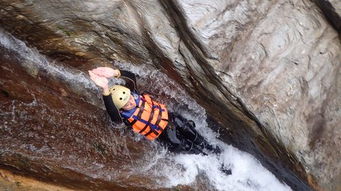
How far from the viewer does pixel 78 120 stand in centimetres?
485

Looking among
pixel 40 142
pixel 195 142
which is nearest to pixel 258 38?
pixel 195 142

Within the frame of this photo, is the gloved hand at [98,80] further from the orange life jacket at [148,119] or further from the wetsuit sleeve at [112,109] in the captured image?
Answer: the orange life jacket at [148,119]

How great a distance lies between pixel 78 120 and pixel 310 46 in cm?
321

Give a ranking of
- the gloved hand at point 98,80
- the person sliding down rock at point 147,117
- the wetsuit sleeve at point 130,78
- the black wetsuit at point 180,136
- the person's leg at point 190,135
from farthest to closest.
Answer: the person's leg at point 190,135
the black wetsuit at point 180,136
the wetsuit sleeve at point 130,78
the person sliding down rock at point 147,117
the gloved hand at point 98,80

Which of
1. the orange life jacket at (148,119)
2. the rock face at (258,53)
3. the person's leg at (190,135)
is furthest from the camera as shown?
the person's leg at (190,135)

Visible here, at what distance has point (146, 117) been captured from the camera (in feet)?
15.9

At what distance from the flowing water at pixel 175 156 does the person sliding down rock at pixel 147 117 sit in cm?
16

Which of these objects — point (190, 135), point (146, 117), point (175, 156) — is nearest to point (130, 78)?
point (146, 117)

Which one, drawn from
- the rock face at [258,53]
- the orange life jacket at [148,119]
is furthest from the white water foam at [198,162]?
the rock face at [258,53]

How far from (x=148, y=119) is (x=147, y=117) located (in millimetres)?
32

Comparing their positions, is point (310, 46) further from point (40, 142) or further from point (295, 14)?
point (40, 142)

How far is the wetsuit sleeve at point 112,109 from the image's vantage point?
4.55 m

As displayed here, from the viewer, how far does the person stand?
4.54 m

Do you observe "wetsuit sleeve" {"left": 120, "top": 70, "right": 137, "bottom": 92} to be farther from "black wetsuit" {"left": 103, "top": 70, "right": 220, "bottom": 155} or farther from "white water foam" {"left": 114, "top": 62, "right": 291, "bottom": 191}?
"white water foam" {"left": 114, "top": 62, "right": 291, "bottom": 191}
